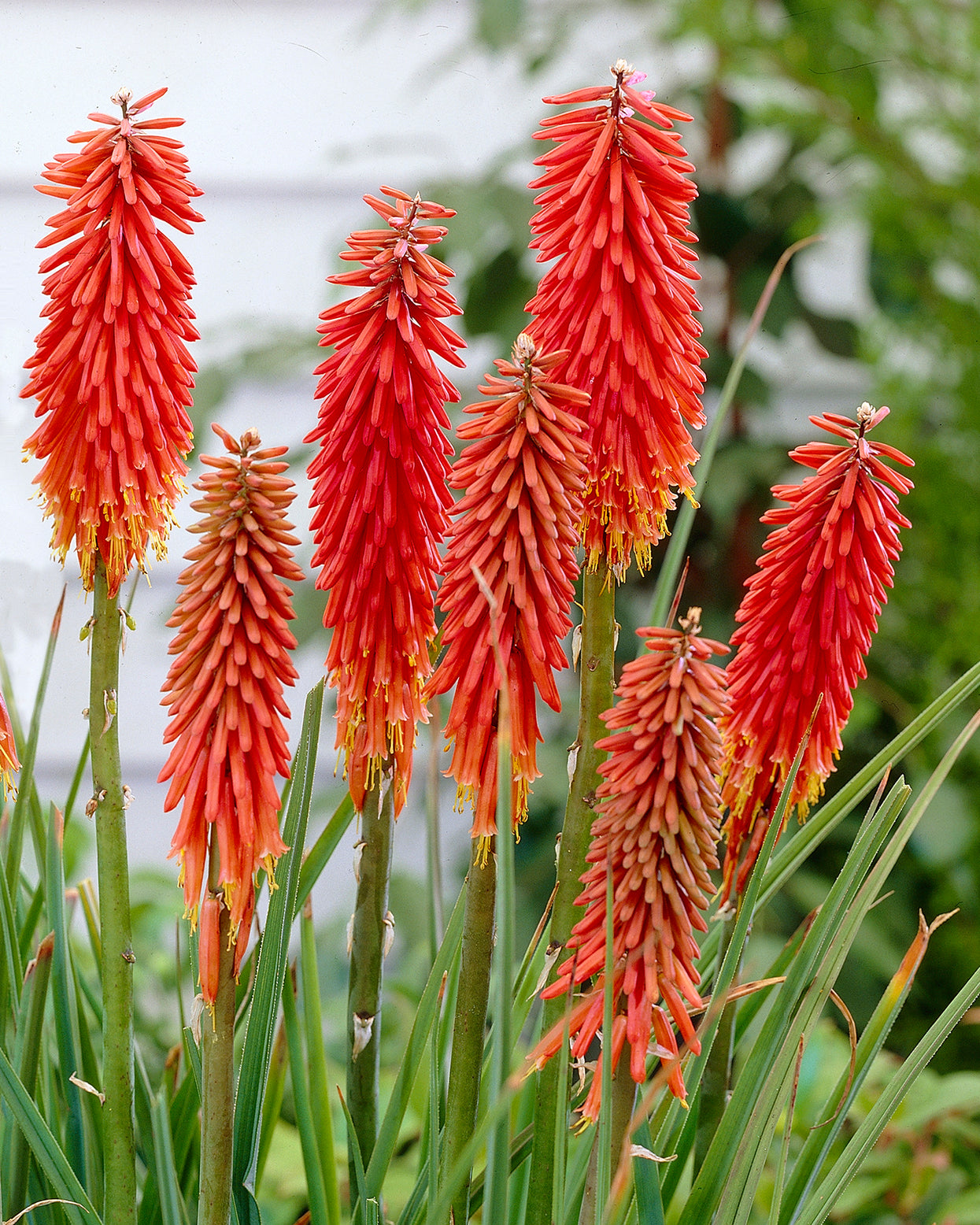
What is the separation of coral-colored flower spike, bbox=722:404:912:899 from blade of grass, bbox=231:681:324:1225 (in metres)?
0.12

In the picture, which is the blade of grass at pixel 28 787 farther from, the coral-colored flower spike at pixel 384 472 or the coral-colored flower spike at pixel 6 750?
the coral-colored flower spike at pixel 384 472

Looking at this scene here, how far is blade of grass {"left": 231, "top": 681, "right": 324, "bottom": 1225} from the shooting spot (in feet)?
1.05

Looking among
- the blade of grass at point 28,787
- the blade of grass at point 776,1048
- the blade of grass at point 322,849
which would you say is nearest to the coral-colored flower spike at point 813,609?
the blade of grass at point 776,1048

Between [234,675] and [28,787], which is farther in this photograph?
[28,787]

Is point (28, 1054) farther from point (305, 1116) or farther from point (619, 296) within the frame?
point (619, 296)

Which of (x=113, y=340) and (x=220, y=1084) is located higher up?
(x=113, y=340)

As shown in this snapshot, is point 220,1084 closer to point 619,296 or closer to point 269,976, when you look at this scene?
point 269,976

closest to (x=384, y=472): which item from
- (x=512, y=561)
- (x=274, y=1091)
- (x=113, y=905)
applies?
(x=512, y=561)

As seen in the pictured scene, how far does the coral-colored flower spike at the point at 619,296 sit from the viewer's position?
0.31 metres

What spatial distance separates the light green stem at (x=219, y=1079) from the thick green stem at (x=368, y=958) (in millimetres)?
50

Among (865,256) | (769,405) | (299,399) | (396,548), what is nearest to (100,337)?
(396,548)

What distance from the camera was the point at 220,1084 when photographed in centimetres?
30

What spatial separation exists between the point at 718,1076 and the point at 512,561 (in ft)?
0.68

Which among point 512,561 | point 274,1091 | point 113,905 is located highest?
point 512,561
